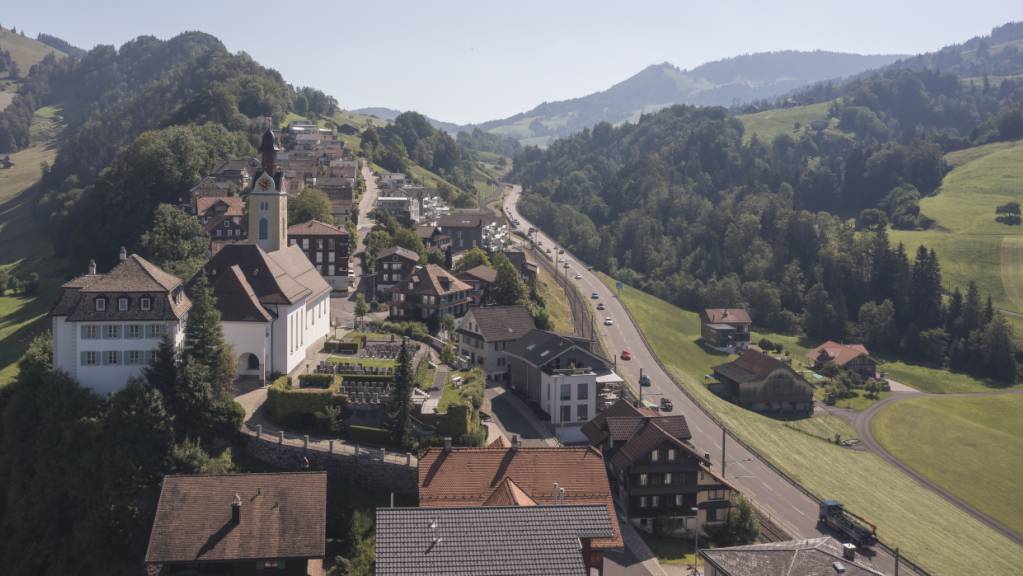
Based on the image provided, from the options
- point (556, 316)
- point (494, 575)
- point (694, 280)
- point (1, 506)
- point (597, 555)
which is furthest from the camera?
point (694, 280)

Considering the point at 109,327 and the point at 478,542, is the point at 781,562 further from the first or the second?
the point at 109,327

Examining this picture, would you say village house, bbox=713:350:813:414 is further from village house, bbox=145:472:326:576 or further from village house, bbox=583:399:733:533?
village house, bbox=145:472:326:576

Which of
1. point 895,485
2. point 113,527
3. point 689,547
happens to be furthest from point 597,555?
point 895,485

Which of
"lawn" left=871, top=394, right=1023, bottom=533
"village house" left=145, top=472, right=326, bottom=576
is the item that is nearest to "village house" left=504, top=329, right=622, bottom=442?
"village house" left=145, top=472, right=326, bottom=576

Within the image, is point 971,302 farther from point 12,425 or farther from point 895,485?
point 12,425

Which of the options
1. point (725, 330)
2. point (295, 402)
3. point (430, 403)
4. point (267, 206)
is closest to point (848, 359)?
point (725, 330)
